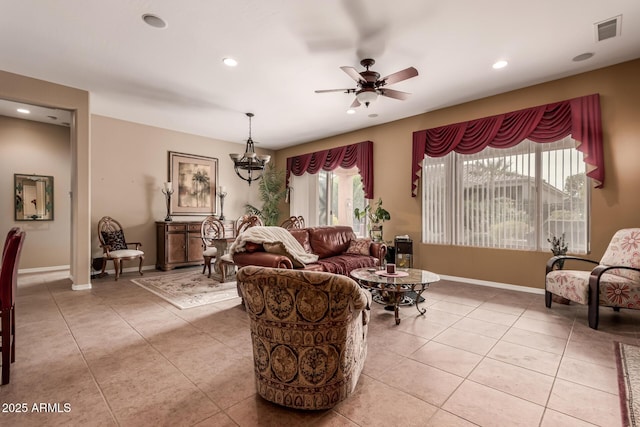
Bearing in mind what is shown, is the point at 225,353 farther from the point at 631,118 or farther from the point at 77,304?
the point at 631,118

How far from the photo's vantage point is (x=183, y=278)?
17.0 feet

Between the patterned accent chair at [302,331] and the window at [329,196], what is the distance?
5552mm

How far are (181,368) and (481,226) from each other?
15.2 ft

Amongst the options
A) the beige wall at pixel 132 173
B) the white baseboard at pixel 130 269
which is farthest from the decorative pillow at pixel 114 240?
the white baseboard at pixel 130 269

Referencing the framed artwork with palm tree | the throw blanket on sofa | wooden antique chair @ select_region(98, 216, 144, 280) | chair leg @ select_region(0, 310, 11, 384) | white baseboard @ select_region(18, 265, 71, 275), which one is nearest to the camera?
chair leg @ select_region(0, 310, 11, 384)

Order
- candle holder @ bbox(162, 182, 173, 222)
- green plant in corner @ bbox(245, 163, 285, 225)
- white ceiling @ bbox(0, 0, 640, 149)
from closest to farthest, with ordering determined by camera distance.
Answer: white ceiling @ bbox(0, 0, 640, 149) < candle holder @ bbox(162, 182, 173, 222) < green plant in corner @ bbox(245, 163, 285, 225)

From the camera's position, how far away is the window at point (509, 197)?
4047 mm

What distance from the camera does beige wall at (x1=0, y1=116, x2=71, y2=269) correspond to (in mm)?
5469

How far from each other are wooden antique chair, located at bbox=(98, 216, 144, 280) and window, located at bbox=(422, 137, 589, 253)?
539 centimetres

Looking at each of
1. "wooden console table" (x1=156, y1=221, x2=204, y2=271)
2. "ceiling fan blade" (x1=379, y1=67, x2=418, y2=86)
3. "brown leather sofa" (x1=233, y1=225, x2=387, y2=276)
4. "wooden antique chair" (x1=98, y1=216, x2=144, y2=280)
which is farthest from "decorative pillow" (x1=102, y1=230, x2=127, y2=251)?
"ceiling fan blade" (x1=379, y1=67, x2=418, y2=86)

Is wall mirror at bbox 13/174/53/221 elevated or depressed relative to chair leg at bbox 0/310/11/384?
elevated

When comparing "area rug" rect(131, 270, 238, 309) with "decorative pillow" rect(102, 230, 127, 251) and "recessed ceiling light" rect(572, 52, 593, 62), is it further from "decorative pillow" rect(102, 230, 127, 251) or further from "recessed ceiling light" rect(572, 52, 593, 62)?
"recessed ceiling light" rect(572, 52, 593, 62)

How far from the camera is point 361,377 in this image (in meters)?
2.07

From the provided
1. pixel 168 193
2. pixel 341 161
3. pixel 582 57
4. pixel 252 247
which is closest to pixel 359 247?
pixel 252 247
